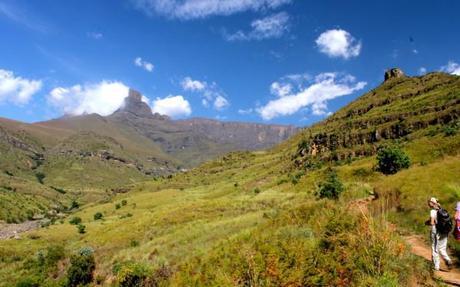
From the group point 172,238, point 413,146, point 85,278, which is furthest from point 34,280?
point 413,146

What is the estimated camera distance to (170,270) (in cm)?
2280

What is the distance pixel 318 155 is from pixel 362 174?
42824 millimetres

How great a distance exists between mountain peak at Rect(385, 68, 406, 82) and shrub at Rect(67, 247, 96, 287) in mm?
158004

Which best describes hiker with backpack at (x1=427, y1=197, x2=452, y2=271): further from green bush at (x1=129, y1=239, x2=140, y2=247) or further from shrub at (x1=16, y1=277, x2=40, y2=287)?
shrub at (x1=16, y1=277, x2=40, y2=287)

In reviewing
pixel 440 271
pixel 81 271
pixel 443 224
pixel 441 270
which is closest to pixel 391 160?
pixel 81 271

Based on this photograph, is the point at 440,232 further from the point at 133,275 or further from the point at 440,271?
the point at 133,275

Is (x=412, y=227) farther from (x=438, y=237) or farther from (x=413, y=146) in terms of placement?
(x=413, y=146)

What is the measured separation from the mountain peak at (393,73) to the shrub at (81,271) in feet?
518

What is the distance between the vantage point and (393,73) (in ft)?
568

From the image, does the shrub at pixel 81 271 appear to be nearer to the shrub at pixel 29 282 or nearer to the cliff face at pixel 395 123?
the shrub at pixel 29 282

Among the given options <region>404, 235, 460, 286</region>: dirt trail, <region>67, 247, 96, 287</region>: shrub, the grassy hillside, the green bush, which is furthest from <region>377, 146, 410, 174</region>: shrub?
<region>67, 247, 96, 287</region>: shrub

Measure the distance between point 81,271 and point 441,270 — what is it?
29509 mm

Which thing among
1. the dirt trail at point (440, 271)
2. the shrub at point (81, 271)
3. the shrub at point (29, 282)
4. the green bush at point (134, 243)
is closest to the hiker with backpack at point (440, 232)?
the dirt trail at point (440, 271)

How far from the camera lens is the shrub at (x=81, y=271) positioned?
33.8 meters
